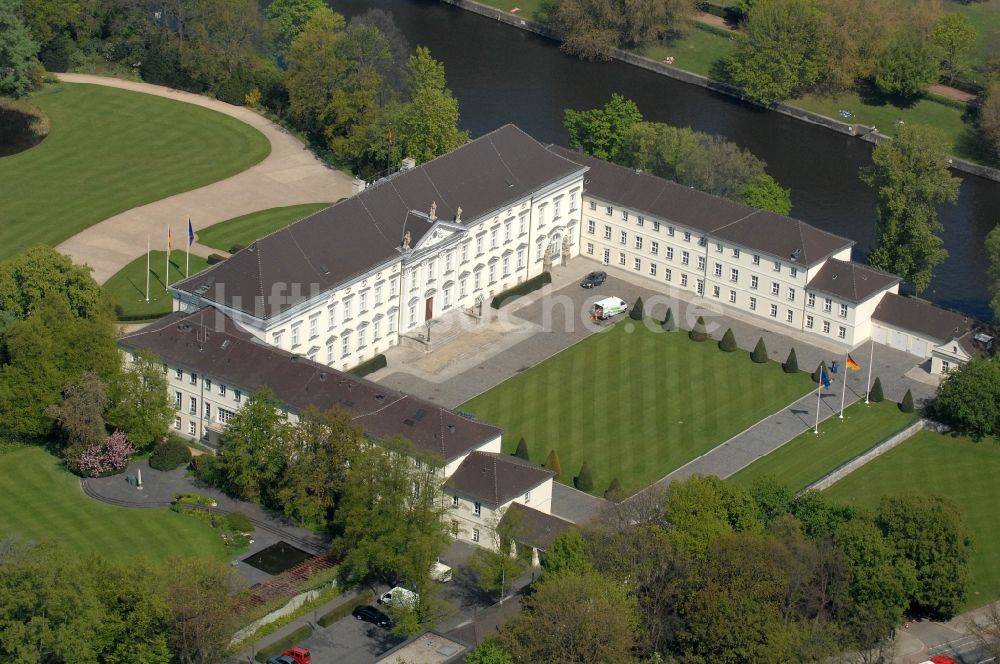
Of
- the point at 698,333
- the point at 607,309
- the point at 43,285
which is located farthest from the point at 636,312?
the point at 43,285

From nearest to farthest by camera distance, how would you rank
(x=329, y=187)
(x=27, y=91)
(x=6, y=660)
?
(x=6, y=660)
(x=329, y=187)
(x=27, y=91)

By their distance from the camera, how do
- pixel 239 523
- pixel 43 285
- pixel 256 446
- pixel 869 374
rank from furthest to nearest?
1. pixel 869 374
2. pixel 43 285
3. pixel 256 446
4. pixel 239 523

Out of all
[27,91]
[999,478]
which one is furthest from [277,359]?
[27,91]

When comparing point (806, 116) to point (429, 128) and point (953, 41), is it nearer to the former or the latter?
point (953, 41)

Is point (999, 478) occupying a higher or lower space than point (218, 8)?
lower

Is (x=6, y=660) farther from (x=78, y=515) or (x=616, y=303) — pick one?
(x=616, y=303)

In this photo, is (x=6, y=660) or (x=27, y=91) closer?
(x=6, y=660)

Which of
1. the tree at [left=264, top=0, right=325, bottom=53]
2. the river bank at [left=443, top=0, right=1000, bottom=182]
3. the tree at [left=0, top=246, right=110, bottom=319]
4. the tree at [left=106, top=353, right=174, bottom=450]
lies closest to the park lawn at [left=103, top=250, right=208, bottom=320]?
the tree at [left=0, top=246, right=110, bottom=319]

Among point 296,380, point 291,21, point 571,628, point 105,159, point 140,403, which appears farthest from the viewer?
point 291,21
